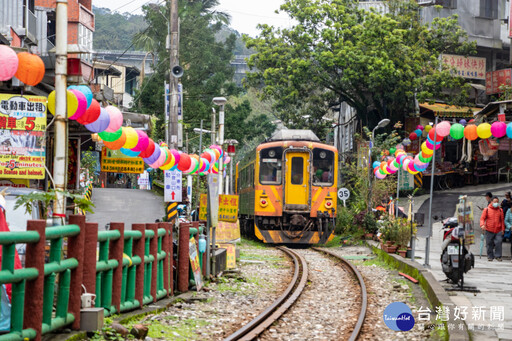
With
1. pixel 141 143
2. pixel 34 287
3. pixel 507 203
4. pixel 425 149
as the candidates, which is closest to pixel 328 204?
pixel 507 203

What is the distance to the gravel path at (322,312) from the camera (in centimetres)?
845

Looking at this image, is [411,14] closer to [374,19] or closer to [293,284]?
[374,19]

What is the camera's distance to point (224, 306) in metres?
10.1

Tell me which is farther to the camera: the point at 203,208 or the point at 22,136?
the point at 203,208

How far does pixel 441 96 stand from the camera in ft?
108

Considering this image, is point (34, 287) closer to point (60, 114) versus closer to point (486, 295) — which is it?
point (60, 114)

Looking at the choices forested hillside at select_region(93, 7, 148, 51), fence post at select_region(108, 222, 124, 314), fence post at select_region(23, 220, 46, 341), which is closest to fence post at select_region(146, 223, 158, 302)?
fence post at select_region(108, 222, 124, 314)

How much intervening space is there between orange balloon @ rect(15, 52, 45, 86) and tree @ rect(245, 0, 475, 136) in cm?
2475

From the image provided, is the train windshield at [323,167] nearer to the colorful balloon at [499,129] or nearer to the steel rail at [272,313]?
the steel rail at [272,313]

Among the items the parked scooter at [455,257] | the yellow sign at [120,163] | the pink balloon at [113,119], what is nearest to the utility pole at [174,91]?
the yellow sign at [120,163]

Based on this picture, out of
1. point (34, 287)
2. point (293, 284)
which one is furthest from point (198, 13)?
point (34, 287)

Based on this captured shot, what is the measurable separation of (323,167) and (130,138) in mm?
10555

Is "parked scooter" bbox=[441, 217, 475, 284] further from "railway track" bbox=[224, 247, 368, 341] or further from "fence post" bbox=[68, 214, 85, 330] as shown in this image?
"fence post" bbox=[68, 214, 85, 330]

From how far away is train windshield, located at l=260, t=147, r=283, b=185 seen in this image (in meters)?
21.7
